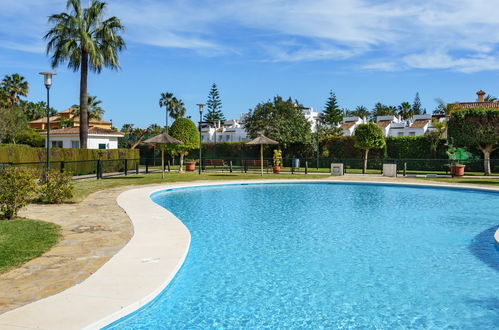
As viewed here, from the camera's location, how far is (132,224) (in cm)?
958

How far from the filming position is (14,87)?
169 feet

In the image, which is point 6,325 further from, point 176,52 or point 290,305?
point 176,52

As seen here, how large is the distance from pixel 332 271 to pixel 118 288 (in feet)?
12.0

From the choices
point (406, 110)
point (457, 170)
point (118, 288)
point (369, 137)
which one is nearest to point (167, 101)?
point (369, 137)

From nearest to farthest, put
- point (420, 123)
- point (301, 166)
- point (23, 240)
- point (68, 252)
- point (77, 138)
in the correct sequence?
point (68, 252), point (23, 240), point (301, 166), point (77, 138), point (420, 123)

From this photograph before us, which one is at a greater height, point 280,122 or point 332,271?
point 280,122

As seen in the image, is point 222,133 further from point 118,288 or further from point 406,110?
point 118,288

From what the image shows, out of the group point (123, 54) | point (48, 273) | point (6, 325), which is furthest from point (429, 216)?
point (123, 54)

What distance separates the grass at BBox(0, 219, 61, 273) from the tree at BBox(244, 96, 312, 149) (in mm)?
28467

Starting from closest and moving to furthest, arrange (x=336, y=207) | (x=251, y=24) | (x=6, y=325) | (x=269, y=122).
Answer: (x=6, y=325), (x=336, y=207), (x=251, y=24), (x=269, y=122)

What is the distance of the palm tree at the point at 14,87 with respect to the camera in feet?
168

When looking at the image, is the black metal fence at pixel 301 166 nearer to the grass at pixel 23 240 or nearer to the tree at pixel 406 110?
the grass at pixel 23 240

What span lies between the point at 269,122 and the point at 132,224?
29860 millimetres

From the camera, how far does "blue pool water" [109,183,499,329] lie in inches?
199
